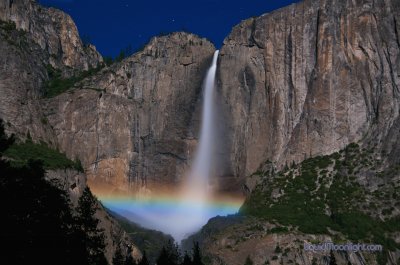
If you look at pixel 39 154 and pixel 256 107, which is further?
pixel 256 107

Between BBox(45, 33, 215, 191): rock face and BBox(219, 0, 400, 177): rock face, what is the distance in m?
7.34

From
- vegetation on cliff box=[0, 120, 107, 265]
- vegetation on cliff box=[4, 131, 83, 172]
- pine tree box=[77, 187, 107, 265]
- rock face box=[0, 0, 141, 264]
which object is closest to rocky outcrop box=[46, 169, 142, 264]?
rock face box=[0, 0, 141, 264]

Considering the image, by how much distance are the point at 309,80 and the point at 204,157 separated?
2186cm

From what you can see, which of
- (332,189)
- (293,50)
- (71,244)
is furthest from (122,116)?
→ (71,244)

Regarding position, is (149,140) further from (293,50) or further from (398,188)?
(398,188)

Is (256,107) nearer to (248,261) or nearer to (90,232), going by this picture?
(248,261)

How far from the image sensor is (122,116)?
13462cm

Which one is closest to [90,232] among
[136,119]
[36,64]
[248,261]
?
[248,261]

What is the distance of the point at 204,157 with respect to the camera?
436ft

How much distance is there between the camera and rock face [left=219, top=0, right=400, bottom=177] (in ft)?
403

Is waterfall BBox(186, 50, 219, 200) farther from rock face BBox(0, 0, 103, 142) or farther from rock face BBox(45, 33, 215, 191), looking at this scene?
rock face BBox(0, 0, 103, 142)

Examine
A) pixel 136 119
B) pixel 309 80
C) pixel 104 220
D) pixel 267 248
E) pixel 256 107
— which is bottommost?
pixel 267 248

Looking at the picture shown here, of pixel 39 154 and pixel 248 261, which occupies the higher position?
pixel 39 154

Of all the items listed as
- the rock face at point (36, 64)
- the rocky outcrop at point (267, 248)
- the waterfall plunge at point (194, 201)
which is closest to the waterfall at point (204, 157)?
the waterfall plunge at point (194, 201)
